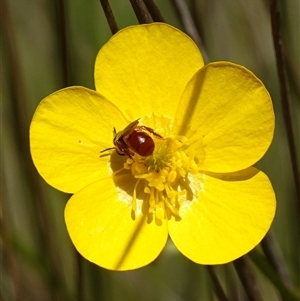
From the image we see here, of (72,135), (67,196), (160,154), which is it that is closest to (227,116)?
(160,154)

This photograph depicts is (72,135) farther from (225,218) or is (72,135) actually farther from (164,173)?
(225,218)

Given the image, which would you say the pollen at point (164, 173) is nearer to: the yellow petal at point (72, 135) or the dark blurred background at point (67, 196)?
the yellow petal at point (72, 135)

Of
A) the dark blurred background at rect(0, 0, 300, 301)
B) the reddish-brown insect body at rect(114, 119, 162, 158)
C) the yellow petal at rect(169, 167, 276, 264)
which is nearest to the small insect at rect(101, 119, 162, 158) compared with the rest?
the reddish-brown insect body at rect(114, 119, 162, 158)

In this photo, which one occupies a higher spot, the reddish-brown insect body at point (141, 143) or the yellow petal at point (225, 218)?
the reddish-brown insect body at point (141, 143)

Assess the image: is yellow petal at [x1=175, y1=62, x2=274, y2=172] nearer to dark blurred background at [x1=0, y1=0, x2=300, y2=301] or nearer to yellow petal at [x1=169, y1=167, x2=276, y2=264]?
yellow petal at [x1=169, y1=167, x2=276, y2=264]

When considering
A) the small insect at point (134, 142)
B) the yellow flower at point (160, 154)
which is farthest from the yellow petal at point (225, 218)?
the small insect at point (134, 142)

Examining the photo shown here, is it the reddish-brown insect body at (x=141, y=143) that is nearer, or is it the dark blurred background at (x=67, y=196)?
the reddish-brown insect body at (x=141, y=143)
